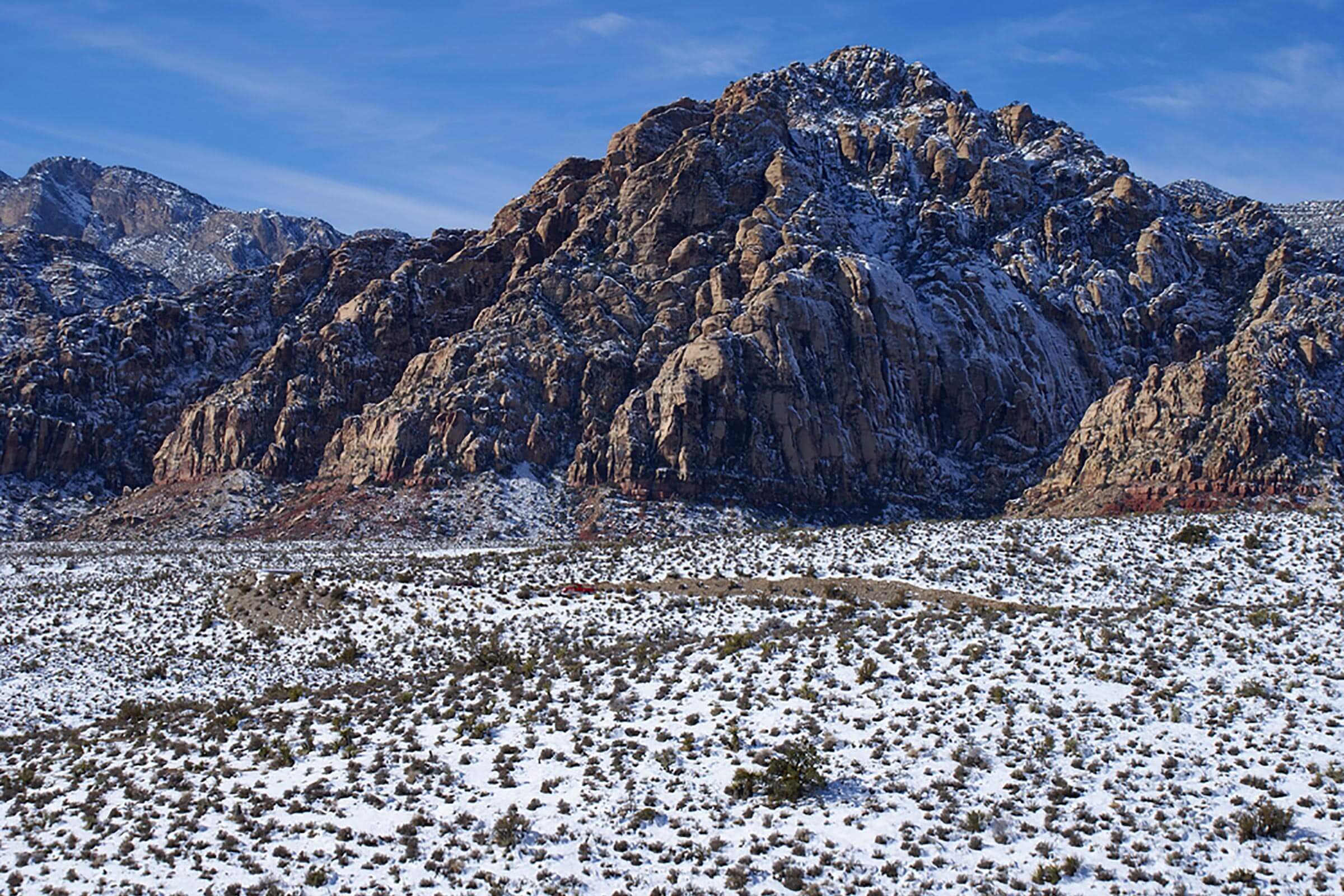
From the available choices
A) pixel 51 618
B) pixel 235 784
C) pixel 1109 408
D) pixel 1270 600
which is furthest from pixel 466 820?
pixel 1109 408

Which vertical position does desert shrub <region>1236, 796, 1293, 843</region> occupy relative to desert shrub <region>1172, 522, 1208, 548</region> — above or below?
below

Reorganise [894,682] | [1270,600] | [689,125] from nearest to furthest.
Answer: [894,682] → [1270,600] → [689,125]

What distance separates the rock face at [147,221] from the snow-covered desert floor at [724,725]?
135 metres

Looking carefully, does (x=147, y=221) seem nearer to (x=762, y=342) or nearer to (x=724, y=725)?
(x=762, y=342)

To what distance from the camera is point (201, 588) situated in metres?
45.1

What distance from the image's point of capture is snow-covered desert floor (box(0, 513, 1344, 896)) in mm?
18531

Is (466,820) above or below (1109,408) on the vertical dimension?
below

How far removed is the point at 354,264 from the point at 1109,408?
64.4 m

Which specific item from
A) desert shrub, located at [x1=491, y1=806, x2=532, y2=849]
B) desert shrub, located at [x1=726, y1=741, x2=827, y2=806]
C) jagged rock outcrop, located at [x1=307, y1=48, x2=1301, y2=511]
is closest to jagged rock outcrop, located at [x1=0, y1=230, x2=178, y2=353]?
A: jagged rock outcrop, located at [x1=307, y1=48, x2=1301, y2=511]

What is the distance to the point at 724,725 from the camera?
80.6 feet

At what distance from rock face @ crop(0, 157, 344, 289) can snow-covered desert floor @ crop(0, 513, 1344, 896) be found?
5301 inches

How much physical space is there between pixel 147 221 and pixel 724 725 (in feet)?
594

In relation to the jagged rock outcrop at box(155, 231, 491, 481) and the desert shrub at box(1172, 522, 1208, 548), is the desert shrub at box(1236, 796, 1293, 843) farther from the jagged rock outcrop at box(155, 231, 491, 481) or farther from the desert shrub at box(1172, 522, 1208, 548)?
the jagged rock outcrop at box(155, 231, 491, 481)

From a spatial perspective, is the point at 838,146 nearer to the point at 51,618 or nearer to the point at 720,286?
the point at 720,286
